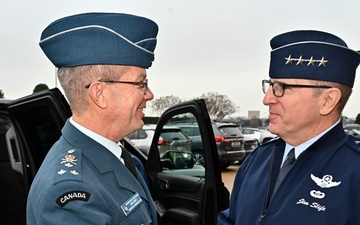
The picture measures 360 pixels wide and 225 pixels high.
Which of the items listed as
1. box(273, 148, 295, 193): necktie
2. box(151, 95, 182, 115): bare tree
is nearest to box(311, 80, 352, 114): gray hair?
box(273, 148, 295, 193): necktie

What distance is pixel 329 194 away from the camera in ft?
6.07

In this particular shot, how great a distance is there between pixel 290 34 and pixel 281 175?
0.72 meters

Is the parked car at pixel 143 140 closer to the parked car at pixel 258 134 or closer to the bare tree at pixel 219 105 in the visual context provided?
the parked car at pixel 258 134

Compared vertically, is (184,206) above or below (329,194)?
below

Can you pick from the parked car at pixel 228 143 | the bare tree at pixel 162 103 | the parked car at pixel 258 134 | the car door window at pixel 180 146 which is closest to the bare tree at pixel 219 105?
the bare tree at pixel 162 103

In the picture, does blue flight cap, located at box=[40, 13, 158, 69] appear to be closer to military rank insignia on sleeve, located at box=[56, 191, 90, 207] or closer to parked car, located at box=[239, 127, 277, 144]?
military rank insignia on sleeve, located at box=[56, 191, 90, 207]

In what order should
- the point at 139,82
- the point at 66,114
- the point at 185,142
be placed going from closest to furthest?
the point at 139,82
the point at 66,114
the point at 185,142

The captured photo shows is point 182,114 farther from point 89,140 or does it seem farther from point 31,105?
point 89,140

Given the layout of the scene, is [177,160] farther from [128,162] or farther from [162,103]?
[162,103]

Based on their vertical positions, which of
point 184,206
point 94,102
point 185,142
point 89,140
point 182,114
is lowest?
point 184,206

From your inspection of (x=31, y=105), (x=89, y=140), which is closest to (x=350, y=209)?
(x=89, y=140)

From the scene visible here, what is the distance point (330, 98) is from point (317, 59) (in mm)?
200

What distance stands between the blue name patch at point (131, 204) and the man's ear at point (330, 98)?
3.37 feet

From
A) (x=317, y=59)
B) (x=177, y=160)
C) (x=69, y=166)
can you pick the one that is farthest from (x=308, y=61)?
(x=177, y=160)
